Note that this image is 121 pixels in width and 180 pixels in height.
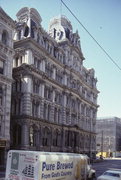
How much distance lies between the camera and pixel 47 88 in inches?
2089

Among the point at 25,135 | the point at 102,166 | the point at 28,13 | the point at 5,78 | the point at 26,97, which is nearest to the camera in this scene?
the point at 5,78

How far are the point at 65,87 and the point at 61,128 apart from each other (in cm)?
917

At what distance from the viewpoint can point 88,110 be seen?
75.2 metres

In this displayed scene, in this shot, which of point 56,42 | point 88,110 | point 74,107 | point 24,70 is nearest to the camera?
point 24,70

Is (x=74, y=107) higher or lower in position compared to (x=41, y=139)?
higher

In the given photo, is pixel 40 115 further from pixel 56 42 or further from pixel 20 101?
pixel 56 42

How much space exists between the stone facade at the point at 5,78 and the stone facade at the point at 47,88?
5631 millimetres

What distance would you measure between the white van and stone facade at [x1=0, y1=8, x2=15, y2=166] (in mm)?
20769

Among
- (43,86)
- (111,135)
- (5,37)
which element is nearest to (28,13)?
(5,37)

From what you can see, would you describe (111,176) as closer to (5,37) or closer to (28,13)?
(5,37)

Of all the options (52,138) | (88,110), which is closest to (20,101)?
(52,138)

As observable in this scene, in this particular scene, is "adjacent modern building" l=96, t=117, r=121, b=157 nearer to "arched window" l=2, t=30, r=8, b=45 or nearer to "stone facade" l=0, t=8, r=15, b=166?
"stone facade" l=0, t=8, r=15, b=166

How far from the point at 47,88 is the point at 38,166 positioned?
3629 centimetres

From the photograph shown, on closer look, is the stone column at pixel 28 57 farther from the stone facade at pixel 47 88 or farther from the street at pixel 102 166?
the street at pixel 102 166
